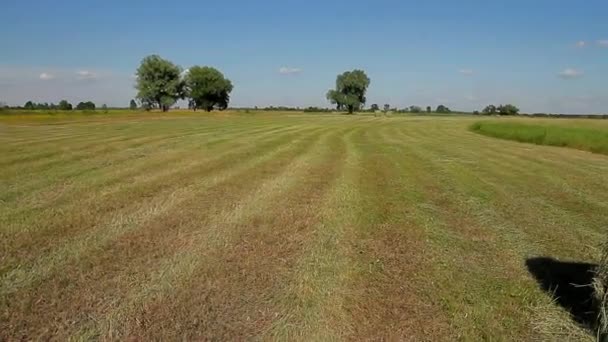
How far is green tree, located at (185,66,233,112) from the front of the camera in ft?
326

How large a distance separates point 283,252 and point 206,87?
9921cm

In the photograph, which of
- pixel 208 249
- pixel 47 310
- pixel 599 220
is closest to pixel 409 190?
pixel 599 220

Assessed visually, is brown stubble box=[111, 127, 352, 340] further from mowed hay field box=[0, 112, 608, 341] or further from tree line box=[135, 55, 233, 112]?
tree line box=[135, 55, 233, 112]

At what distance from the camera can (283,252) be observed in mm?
5762

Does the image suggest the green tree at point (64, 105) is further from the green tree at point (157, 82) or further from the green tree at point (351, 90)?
the green tree at point (351, 90)

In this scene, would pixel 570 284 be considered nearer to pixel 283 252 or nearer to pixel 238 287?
pixel 283 252

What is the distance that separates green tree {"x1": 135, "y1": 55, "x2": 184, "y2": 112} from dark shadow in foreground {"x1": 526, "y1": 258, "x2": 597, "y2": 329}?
93006 millimetres

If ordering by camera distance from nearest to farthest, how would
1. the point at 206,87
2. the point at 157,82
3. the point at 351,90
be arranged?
the point at 157,82 < the point at 206,87 < the point at 351,90

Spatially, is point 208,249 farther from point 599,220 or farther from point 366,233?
point 599,220

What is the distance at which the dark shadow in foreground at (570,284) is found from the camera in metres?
4.09

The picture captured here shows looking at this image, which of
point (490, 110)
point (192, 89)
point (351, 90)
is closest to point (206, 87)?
point (192, 89)

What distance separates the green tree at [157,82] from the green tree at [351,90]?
163 feet

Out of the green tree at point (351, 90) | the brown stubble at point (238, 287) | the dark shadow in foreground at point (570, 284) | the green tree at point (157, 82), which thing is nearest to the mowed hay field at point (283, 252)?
the brown stubble at point (238, 287)

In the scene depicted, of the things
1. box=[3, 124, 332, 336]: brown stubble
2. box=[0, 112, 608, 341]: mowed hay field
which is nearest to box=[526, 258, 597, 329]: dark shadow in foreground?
box=[0, 112, 608, 341]: mowed hay field
